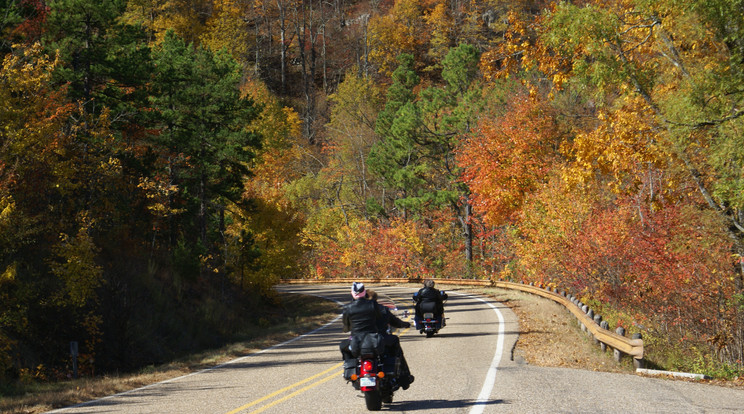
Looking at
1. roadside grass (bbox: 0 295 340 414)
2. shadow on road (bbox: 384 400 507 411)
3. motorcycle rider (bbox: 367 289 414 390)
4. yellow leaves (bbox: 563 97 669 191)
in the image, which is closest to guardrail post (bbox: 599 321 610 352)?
yellow leaves (bbox: 563 97 669 191)

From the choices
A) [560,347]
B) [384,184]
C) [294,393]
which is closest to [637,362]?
[560,347]

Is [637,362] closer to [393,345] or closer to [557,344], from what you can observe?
[557,344]

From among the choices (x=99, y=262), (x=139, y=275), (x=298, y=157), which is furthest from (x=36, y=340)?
(x=298, y=157)

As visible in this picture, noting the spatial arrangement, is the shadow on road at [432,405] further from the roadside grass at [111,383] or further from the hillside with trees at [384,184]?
the hillside with trees at [384,184]

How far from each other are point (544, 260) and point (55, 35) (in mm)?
25167

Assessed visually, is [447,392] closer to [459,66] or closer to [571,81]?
[571,81]

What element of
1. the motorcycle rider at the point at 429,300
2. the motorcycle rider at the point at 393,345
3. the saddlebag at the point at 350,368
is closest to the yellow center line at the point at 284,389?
the saddlebag at the point at 350,368

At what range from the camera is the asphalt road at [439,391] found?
Result: 9141mm

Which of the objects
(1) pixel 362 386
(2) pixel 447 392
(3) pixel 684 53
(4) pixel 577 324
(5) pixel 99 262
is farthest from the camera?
(5) pixel 99 262

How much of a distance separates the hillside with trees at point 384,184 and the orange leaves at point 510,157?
0.15 metres

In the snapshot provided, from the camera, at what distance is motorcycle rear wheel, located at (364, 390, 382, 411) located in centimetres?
890

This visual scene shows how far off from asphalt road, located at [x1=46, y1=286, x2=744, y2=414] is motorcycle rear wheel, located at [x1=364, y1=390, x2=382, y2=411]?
0.22 m

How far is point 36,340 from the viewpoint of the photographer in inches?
820

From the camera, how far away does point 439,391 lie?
33.7ft
